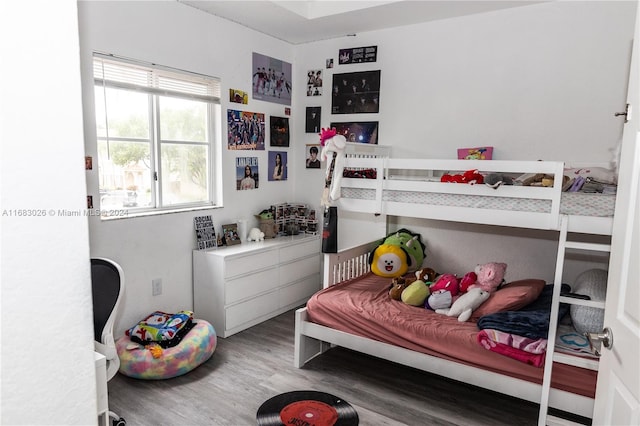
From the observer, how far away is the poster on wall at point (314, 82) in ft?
14.2

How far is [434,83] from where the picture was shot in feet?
12.2

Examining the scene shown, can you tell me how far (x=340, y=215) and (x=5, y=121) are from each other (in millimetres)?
3781

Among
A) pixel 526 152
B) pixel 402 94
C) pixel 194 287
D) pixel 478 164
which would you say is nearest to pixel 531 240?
pixel 526 152

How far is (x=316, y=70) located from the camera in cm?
432

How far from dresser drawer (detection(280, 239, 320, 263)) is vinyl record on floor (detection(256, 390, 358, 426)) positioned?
1.51 metres

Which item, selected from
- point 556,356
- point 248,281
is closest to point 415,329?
point 556,356

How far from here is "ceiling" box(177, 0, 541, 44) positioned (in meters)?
3.29

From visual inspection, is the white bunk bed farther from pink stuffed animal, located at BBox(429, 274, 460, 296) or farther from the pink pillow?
pink stuffed animal, located at BBox(429, 274, 460, 296)

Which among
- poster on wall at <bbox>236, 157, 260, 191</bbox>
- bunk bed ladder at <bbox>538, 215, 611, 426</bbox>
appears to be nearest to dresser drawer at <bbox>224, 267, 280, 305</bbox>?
poster on wall at <bbox>236, 157, 260, 191</bbox>

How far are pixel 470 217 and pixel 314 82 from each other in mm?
2394

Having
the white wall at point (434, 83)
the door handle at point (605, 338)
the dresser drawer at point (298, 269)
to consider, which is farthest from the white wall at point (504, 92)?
the door handle at point (605, 338)

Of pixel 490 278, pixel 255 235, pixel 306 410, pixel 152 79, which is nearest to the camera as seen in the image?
pixel 306 410

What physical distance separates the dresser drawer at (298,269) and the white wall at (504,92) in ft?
1.87

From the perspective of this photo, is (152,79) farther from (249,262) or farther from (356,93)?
(356,93)
